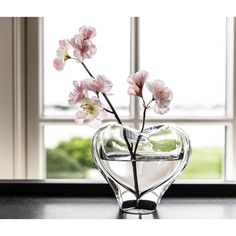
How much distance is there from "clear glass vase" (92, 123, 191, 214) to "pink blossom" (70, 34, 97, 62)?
0.12 metres

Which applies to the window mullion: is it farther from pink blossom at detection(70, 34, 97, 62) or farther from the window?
pink blossom at detection(70, 34, 97, 62)

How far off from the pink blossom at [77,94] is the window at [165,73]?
1.48 feet

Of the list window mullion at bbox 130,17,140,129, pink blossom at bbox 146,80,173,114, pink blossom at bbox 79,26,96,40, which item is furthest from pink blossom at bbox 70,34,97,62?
window mullion at bbox 130,17,140,129

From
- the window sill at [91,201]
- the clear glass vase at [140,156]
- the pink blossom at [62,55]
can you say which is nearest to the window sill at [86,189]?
the window sill at [91,201]

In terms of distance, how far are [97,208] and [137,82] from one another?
8.6 inches

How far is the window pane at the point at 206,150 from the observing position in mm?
1268

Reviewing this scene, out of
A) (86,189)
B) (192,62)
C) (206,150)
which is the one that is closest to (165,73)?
(192,62)

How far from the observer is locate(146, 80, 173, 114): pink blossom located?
745mm

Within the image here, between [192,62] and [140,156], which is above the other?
[192,62]

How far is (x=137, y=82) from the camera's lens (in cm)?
76

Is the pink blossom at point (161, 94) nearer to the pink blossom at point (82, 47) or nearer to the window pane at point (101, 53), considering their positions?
the pink blossom at point (82, 47)

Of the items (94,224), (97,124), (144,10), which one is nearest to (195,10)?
(144,10)

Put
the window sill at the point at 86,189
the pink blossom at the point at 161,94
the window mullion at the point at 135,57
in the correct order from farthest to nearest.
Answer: the window mullion at the point at 135,57, the window sill at the point at 86,189, the pink blossom at the point at 161,94

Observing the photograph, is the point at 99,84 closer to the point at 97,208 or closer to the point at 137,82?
the point at 137,82
